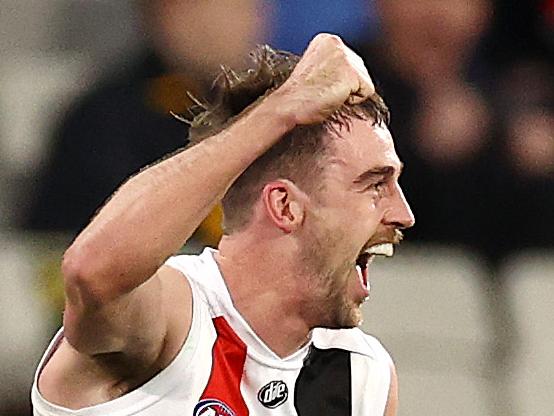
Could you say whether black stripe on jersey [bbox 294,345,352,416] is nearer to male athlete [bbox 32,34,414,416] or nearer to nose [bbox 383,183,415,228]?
male athlete [bbox 32,34,414,416]

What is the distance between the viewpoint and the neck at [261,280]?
2.57 m

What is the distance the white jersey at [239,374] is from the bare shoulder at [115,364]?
2cm

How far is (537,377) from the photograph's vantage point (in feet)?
13.9

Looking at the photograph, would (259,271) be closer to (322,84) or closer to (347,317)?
(347,317)

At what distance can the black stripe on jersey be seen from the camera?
108 inches

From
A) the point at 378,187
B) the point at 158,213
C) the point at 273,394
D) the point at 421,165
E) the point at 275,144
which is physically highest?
the point at 158,213

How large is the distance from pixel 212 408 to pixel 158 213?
519 mm

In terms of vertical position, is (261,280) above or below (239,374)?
above

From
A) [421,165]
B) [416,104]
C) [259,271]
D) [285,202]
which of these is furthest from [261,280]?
[416,104]

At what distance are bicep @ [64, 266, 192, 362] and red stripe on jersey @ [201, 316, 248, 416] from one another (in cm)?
17

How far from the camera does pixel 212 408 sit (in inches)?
97.3

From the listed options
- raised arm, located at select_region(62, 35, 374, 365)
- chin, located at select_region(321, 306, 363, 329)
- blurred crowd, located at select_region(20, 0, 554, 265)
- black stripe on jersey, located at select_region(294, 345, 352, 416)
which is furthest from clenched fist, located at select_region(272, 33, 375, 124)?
blurred crowd, located at select_region(20, 0, 554, 265)

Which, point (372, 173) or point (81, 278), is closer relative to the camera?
point (81, 278)

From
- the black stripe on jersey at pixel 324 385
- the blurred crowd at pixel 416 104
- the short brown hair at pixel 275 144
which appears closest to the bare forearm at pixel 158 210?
the short brown hair at pixel 275 144
